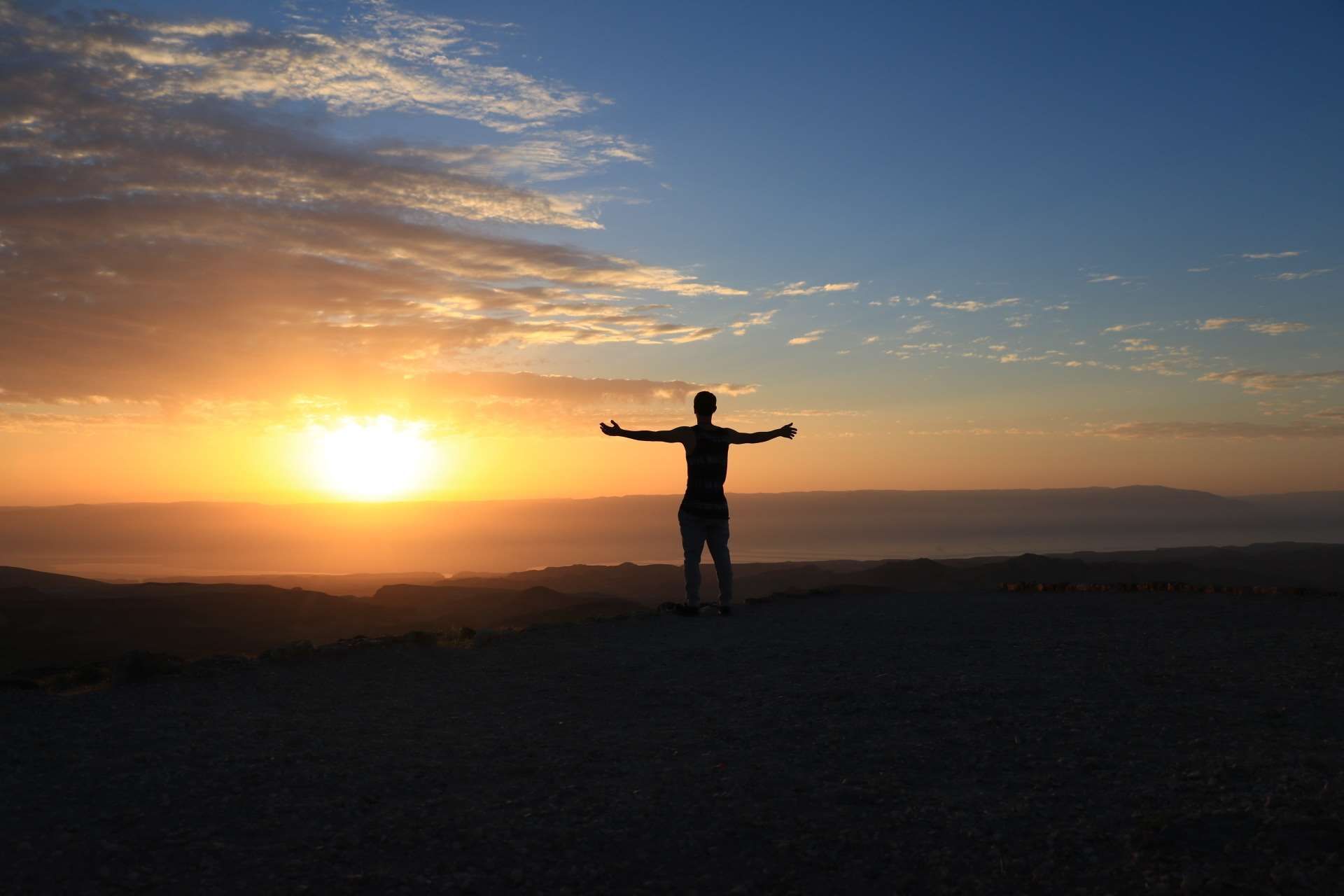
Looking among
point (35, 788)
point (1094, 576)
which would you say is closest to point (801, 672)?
point (35, 788)

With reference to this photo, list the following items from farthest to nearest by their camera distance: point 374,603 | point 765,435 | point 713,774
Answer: point 374,603 < point 765,435 < point 713,774

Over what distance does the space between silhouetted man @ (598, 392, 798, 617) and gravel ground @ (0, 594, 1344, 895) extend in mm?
3067

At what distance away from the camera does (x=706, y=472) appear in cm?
1189

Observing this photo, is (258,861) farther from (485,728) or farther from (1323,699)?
(1323,699)

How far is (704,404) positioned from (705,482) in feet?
3.25

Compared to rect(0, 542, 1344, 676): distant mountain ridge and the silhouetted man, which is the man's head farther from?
rect(0, 542, 1344, 676): distant mountain ridge

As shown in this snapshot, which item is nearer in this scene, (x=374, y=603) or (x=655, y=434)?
(x=655, y=434)

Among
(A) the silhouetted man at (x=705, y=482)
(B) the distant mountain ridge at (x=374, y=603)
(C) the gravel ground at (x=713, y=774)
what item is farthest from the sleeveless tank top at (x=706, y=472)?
(C) the gravel ground at (x=713, y=774)

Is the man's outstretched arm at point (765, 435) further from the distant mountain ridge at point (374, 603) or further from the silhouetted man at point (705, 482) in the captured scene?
the distant mountain ridge at point (374, 603)

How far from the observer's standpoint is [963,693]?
6.88m

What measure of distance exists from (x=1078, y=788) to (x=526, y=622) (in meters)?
11.6

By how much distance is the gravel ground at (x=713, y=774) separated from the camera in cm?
407

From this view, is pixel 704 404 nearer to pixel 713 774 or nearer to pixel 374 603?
pixel 713 774

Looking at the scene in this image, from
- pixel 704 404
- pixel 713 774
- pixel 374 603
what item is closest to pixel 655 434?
pixel 704 404
